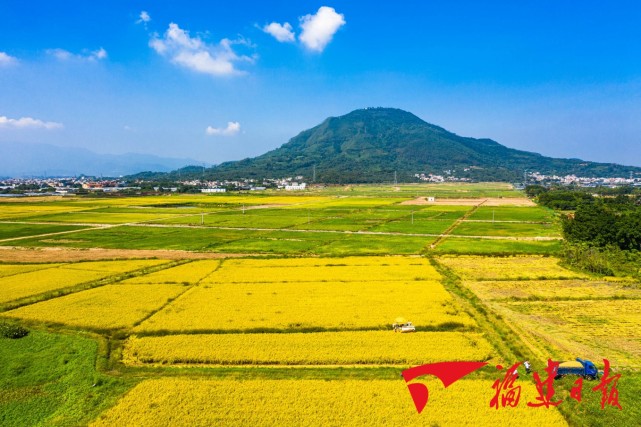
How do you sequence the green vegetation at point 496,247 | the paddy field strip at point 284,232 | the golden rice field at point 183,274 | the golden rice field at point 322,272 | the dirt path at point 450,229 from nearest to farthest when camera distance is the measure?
the golden rice field at point 183,274 < the golden rice field at point 322,272 < the green vegetation at point 496,247 < the paddy field strip at point 284,232 < the dirt path at point 450,229

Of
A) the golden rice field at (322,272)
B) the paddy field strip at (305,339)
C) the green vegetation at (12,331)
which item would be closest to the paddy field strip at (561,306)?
the paddy field strip at (305,339)

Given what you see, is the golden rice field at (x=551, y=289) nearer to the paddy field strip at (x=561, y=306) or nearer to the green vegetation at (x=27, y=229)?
the paddy field strip at (x=561, y=306)

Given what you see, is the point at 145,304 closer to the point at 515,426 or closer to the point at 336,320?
the point at 336,320

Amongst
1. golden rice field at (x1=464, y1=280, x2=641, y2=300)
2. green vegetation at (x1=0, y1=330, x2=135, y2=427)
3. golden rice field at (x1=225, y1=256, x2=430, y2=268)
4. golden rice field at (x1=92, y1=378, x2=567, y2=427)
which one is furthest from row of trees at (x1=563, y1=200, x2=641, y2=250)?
green vegetation at (x1=0, y1=330, x2=135, y2=427)

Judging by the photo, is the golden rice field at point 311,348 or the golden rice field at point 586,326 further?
the golden rice field at point 586,326

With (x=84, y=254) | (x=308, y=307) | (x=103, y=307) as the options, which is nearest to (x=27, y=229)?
(x=84, y=254)

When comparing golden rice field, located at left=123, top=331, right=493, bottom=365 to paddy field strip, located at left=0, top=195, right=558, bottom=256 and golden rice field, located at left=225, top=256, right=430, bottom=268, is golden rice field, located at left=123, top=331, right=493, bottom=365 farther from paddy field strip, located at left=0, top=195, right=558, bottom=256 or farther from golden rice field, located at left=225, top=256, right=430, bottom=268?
paddy field strip, located at left=0, top=195, right=558, bottom=256

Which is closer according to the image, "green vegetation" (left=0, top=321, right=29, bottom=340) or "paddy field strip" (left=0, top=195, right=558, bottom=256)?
"green vegetation" (left=0, top=321, right=29, bottom=340)
